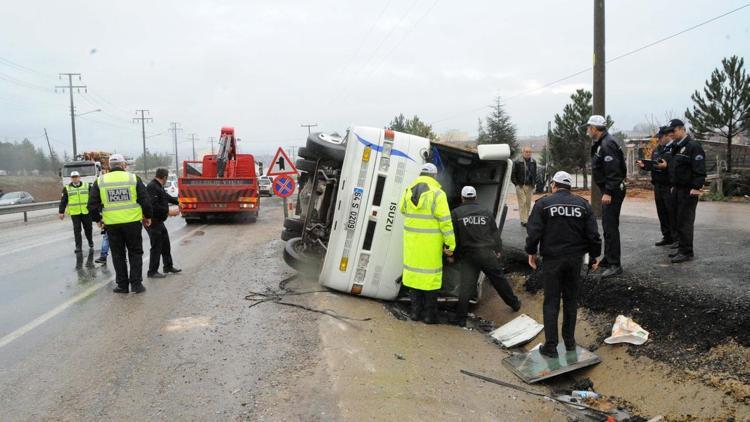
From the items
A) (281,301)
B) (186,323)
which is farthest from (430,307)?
(186,323)

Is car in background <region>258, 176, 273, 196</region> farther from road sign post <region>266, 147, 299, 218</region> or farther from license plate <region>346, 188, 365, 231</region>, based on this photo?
license plate <region>346, 188, 365, 231</region>

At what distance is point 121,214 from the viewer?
22.5 feet

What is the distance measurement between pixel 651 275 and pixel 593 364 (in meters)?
1.64

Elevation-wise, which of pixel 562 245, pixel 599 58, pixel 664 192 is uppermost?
pixel 599 58

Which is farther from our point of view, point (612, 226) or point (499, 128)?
point (499, 128)

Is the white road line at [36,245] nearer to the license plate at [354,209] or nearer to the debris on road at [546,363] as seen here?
the license plate at [354,209]

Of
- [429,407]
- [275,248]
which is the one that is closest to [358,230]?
[429,407]

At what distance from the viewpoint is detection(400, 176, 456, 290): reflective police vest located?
19.2 feet

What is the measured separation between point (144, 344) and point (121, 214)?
2.60 m

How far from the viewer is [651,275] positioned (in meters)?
5.99

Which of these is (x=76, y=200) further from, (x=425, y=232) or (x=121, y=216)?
(x=425, y=232)

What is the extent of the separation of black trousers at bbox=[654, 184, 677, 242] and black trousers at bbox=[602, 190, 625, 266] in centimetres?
112

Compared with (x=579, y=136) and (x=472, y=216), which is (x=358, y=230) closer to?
(x=472, y=216)

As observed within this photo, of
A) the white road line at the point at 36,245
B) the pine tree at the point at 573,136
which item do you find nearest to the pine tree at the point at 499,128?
the pine tree at the point at 573,136
